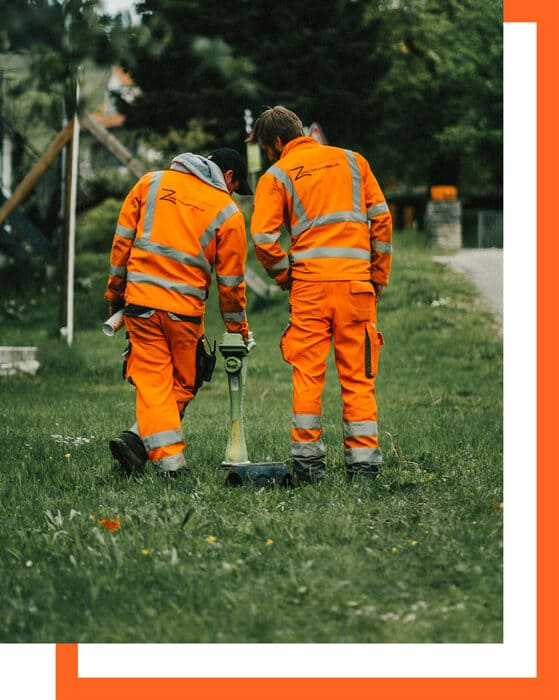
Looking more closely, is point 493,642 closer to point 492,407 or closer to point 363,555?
point 363,555

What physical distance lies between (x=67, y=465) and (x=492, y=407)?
5704 millimetres

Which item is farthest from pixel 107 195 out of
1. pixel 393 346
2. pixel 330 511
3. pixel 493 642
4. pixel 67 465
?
pixel 493 642

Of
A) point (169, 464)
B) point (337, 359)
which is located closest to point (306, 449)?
point (337, 359)

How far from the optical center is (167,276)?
6402 mm

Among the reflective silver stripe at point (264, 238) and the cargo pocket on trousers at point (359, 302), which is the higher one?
the reflective silver stripe at point (264, 238)

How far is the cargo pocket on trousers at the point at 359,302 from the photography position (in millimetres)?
6227

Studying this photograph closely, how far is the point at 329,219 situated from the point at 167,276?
0.94m

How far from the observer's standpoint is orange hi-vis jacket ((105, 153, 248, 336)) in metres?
6.37

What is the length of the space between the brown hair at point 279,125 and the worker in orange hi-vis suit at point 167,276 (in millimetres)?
350

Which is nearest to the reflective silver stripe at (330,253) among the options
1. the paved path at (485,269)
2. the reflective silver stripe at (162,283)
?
the reflective silver stripe at (162,283)

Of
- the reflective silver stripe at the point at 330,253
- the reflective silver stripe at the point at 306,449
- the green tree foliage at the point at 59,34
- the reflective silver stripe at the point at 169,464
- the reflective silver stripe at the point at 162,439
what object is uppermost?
the green tree foliage at the point at 59,34

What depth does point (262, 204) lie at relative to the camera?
20.8 feet

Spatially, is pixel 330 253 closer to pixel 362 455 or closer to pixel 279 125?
pixel 279 125

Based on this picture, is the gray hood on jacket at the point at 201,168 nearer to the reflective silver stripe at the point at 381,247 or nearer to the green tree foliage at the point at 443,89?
the reflective silver stripe at the point at 381,247
